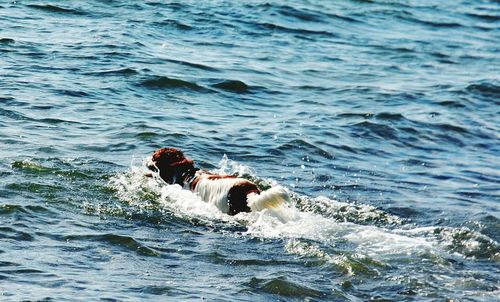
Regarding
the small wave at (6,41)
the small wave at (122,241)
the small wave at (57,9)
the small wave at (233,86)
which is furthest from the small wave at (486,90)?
the small wave at (122,241)

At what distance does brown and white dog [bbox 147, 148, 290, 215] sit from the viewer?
29.7 feet

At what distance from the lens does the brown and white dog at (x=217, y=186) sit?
29.7ft

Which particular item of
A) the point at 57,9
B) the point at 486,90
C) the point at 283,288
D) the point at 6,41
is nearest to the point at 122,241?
the point at 283,288

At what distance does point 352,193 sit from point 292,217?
6.01ft

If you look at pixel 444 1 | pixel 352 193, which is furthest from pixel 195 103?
pixel 444 1

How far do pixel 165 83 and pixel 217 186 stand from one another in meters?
5.83

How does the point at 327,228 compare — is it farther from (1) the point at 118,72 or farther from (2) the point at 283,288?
(1) the point at 118,72

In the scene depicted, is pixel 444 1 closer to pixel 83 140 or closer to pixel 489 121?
pixel 489 121

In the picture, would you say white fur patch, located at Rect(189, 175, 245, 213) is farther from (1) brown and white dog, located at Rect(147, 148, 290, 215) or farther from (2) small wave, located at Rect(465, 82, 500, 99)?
(2) small wave, located at Rect(465, 82, 500, 99)

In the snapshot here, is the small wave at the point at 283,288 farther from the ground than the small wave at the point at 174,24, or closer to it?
farther from the ground

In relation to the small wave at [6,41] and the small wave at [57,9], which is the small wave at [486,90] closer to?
the small wave at [57,9]

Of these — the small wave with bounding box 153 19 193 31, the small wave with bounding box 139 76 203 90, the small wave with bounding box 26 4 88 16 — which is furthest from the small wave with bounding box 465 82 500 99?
the small wave with bounding box 26 4 88 16

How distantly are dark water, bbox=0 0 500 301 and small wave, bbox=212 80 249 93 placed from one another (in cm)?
8

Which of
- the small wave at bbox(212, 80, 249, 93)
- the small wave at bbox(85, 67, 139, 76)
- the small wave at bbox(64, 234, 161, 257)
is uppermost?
the small wave at bbox(64, 234, 161, 257)
